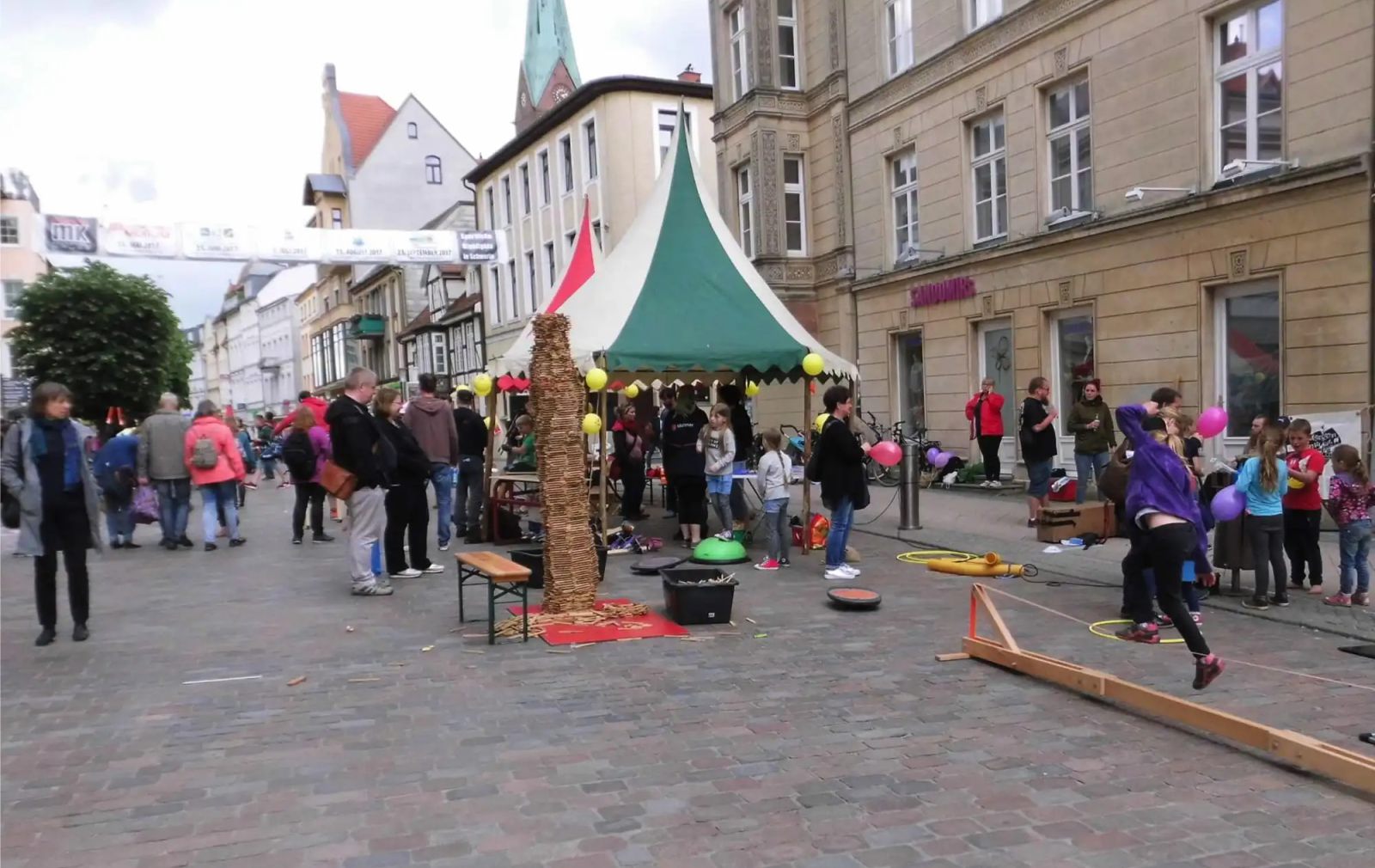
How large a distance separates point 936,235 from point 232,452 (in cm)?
1201

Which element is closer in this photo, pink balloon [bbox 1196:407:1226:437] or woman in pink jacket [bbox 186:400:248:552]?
pink balloon [bbox 1196:407:1226:437]

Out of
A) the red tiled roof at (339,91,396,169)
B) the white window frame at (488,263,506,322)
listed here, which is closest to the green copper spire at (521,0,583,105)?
the red tiled roof at (339,91,396,169)

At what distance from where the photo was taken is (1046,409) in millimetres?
11359

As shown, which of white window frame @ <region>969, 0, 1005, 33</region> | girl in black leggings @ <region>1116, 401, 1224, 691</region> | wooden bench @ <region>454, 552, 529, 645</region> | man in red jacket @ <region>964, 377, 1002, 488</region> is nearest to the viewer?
girl in black leggings @ <region>1116, 401, 1224, 691</region>

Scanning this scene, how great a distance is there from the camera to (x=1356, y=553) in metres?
7.20

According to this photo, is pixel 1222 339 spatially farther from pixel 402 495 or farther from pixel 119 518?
pixel 119 518

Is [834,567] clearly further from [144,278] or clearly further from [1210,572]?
[144,278]

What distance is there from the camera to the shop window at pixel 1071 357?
583 inches

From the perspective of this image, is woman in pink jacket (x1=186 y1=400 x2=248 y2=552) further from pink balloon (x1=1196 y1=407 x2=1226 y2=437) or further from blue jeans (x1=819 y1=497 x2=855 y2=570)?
pink balloon (x1=1196 y1=407 x2=1226 y2=437)

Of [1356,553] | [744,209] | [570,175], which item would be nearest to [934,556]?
[1356,553]

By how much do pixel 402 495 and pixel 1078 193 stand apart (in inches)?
429

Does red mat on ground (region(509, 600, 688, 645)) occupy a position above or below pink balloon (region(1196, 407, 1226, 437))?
below

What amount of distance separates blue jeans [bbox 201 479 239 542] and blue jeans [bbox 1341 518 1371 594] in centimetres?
1119

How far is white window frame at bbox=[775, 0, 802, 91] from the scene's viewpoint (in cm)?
2106
